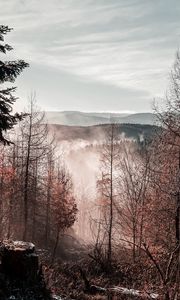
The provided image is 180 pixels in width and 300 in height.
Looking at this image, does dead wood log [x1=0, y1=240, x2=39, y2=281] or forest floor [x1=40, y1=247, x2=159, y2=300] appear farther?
forest floor [x1=40, y1=247, x2=159, y2=300]

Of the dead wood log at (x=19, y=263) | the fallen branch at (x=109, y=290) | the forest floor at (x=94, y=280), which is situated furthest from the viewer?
the fallen branch at (x=109, y=290)

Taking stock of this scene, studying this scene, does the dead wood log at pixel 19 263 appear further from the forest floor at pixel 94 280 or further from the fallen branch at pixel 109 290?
the fallen branch at pixel 109 290

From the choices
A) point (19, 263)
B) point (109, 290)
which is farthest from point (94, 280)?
point (19, 263)

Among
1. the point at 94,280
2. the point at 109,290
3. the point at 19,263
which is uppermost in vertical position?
the point at 19,263

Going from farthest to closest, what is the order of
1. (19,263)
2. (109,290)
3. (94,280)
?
(94,280), (109,290), (19,263)

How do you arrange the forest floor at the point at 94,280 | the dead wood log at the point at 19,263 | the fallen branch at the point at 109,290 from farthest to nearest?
the fallen branch at the point at 109,290, the forest floor at the point at 94,280, the dead wood log at the point at 19,263

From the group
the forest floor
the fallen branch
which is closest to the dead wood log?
the forest floor

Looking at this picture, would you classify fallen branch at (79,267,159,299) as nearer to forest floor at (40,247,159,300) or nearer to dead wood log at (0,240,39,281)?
forest floor at (40,247,159,300)

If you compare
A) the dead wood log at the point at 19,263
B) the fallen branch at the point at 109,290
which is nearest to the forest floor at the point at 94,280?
the fallen branch at the point at 109,290

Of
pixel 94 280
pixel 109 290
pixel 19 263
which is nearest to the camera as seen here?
pixel 19 263

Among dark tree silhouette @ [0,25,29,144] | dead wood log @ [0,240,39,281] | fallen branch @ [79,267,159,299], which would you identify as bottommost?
fallen branch @ [79,267,159,299]

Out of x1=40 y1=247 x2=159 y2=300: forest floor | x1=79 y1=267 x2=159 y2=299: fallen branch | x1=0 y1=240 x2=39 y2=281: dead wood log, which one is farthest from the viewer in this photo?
x1=79 y1=267 x2=159 y2=299: fallen branch

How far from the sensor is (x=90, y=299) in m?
16.6

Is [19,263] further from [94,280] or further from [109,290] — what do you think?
[94,280]
